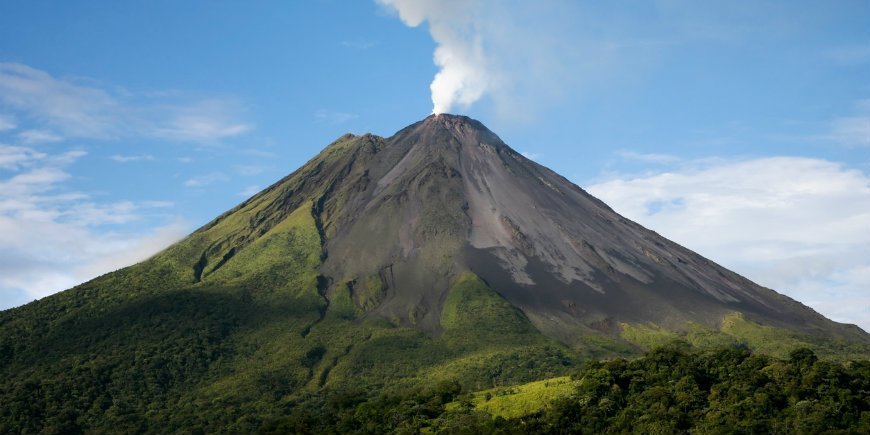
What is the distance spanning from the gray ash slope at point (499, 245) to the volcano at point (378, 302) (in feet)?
1.14

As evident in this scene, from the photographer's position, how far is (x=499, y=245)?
459ft

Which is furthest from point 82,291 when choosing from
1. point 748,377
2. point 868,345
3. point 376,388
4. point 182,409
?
point 868,345

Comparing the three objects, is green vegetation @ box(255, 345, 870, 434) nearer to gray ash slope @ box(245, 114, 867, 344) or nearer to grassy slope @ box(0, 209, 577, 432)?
grassy slope @ box(0, 209, 577, 432)

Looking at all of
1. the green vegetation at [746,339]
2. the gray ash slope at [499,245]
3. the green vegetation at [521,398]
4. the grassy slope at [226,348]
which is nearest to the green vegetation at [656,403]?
the green vegetation at [521,398]

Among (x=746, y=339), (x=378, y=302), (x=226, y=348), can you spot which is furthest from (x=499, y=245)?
(x=226, y=348)

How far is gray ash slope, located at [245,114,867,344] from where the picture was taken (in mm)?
127562

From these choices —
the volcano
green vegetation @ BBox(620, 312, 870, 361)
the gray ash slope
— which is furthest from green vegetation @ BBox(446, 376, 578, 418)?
Result: green vegetation @ BBox(620, 312, 870, 361)

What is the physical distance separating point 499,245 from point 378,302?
22.0 meters

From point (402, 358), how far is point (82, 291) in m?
49.9

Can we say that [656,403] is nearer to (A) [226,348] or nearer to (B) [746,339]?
(B) [746,339]

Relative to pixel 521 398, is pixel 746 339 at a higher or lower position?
higher

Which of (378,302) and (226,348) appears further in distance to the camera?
(378,302)

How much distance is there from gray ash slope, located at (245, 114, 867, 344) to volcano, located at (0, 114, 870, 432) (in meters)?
0.35

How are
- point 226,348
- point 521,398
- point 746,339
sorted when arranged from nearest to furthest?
point 521,398 < point 226,348 < point 746,339
